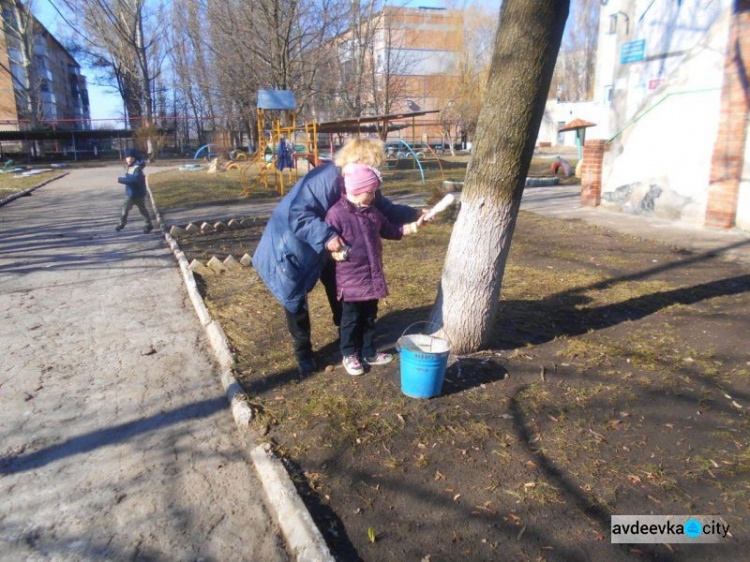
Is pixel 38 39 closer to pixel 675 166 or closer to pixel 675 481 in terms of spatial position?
pixel 675 166

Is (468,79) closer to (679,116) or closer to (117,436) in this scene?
(679,116)

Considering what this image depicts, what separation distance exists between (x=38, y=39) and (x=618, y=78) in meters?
57.0

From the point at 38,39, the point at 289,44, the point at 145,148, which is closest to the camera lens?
the point at 289,44

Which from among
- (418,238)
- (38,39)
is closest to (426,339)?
(418,238)

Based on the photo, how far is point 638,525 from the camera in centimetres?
242

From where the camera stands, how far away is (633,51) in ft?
33.4

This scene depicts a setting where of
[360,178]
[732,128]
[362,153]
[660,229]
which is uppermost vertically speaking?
[732,128]

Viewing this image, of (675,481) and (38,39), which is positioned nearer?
(675,481)

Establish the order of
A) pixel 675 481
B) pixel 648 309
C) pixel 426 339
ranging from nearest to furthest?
pixel 675 481 < pixel 426 339 < pixel 648 309

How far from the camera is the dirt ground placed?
96.0 inches

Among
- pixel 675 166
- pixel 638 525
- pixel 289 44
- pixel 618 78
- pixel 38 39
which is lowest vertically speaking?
pixel 638 525

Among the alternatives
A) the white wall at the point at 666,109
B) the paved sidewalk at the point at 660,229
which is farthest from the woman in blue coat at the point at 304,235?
the white wall at the point at 666,109

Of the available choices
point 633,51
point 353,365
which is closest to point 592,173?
point 633,51

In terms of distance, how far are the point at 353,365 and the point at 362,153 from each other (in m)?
1.46
